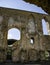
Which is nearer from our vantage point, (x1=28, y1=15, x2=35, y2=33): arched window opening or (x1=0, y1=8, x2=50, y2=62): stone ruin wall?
(x1=0, y1=8, x2=50, y2=62): stone ruin wall

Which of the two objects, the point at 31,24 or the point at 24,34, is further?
the point at 31,24

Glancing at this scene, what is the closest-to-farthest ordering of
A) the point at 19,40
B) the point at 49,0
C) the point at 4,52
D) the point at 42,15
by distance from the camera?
the point at 49,0 < the point at 4,52 < the point at 19,40 < the point at 42,15

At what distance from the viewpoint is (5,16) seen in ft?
52.9

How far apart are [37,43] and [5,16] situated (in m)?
4.78

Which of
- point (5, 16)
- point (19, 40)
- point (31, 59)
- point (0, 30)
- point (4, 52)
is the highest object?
point (5, 16)

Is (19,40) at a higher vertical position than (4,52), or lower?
higher

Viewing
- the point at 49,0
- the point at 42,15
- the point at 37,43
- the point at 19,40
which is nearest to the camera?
the point at 49,0

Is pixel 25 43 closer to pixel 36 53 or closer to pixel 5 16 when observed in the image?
pixel 36 53

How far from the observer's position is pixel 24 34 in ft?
53.4

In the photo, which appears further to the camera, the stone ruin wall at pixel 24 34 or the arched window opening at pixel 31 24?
the arched window opening at pixel 31 24

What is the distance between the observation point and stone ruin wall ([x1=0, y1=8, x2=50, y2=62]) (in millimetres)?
15244

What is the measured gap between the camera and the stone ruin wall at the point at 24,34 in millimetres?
15244

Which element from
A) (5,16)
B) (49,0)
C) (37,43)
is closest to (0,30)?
(5,16)

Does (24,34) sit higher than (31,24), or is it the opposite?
(31,24)
